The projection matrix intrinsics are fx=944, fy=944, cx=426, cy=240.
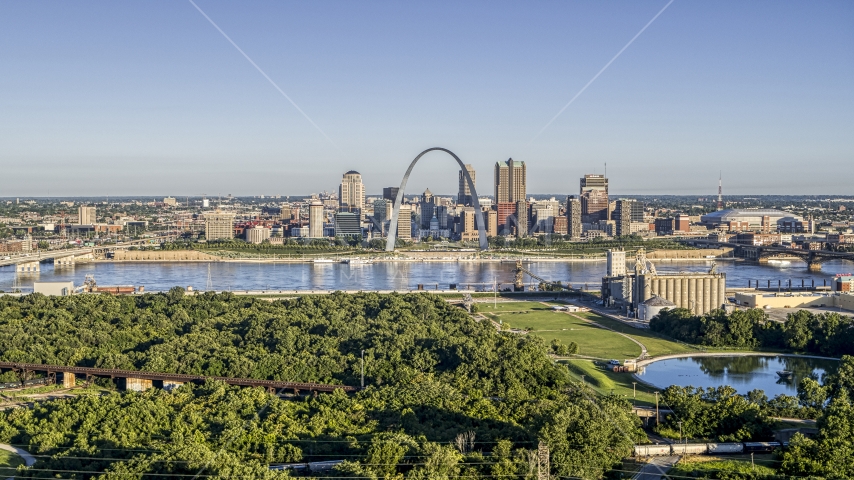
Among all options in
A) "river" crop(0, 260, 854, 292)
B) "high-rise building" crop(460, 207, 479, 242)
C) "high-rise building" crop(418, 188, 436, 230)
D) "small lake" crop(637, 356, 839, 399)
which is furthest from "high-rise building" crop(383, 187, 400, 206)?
"small lake" crop(637, 356, 839, 399)

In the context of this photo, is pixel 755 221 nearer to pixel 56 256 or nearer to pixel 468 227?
pixel 468 227

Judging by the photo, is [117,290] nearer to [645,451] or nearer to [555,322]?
[555,322]

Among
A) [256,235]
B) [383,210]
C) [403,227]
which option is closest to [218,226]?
[256,235]

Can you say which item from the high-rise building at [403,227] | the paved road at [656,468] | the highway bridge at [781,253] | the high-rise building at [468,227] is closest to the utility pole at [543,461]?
the paved road at [656,468]

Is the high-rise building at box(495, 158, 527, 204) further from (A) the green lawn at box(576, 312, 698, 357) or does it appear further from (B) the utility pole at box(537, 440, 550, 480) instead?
(B) the utility pole at box(537, 440, 550, 480)

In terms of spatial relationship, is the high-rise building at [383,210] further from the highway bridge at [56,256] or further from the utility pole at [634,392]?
the utility pole at [634,392]

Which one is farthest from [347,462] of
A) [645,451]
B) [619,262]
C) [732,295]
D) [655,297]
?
[619,262]
